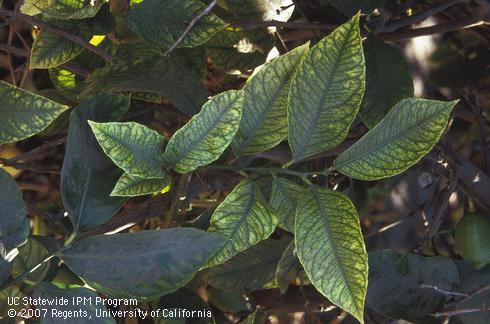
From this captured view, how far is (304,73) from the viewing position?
2.04 ft

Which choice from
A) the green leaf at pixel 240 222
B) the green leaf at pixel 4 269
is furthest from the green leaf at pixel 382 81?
the green leaf at pixel 4 269

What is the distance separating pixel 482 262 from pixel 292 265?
0.72 ft

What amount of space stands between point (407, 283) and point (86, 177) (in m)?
0.39

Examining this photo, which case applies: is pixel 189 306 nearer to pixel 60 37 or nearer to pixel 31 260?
pixel 31 260

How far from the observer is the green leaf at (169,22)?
0.70 metres

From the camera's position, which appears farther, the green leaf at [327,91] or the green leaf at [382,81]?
the green leaf at [382,81]

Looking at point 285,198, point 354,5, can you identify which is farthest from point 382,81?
point 285,198

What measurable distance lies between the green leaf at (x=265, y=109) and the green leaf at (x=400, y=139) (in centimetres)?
8

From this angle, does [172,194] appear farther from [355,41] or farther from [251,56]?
[355,41]

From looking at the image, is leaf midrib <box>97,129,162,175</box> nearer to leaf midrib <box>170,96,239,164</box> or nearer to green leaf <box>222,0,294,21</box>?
leaf midrib <box>170,96,239,164</box>

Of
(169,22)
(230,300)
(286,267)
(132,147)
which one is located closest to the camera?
(132,147)

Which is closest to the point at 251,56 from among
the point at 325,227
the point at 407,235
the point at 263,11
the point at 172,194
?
the point at 263,11

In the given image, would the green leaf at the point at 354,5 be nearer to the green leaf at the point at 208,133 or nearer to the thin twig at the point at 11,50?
the green leaf at the point at 208,133

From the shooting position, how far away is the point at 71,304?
0.60 metres
